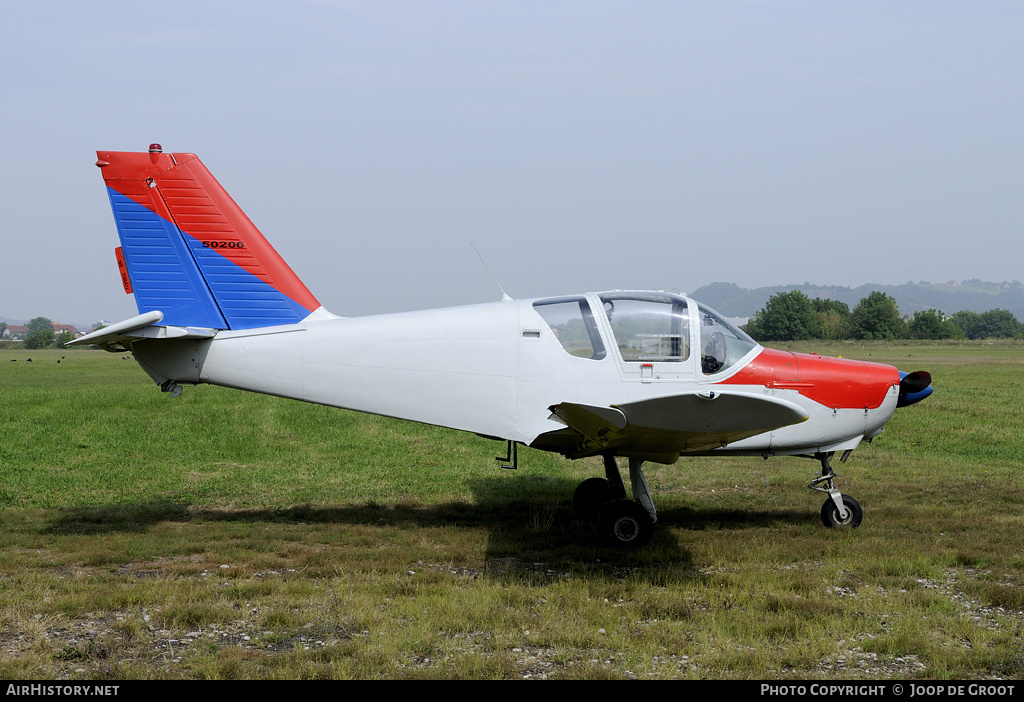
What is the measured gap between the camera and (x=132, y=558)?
663 centimetres

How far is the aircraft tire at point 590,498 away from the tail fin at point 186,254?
11.7 feet

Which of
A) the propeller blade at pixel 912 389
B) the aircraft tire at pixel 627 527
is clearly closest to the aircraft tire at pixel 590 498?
the aircraft tire at pixel 627 527

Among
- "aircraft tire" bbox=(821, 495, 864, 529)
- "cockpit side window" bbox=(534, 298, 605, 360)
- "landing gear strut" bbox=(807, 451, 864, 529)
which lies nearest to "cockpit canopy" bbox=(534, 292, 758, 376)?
"cockpit side window" bbox=(534, 298, 605, 360)

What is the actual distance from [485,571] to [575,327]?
7.66 feet

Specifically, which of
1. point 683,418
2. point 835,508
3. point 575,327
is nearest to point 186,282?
point 575,327

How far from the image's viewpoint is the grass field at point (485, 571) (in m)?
4.46

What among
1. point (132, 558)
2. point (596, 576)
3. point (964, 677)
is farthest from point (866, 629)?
point (132, 558)

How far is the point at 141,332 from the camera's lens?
23.4 ft

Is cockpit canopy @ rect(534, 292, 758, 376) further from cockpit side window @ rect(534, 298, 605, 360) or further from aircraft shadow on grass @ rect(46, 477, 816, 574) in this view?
aircraft shadow on grass @ rect(46, 477, 816, 574)

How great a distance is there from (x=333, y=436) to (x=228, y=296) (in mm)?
7311

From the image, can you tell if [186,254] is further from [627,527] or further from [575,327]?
[627,527]

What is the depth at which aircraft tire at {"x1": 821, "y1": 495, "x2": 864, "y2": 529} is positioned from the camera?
758 centimetres
